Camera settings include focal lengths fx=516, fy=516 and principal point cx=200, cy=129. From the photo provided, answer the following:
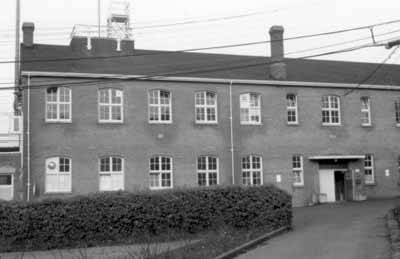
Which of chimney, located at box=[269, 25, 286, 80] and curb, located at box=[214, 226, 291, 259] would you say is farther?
chimney, located at box=[269, 25, 286, 80]

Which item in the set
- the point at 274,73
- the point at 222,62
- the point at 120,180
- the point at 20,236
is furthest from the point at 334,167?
the point at 20,236

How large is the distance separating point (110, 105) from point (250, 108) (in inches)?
324

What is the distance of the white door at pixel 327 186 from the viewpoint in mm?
31391

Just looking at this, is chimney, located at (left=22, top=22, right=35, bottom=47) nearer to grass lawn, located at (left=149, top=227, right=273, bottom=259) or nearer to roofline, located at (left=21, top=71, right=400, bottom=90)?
roofline, located at (left=21, top=71, right=400, bottom=90)

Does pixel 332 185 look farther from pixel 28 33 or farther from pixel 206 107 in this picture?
pixel 28 33

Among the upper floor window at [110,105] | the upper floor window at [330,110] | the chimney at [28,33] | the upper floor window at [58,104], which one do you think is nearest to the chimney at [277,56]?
the upper floor window at [330,110]

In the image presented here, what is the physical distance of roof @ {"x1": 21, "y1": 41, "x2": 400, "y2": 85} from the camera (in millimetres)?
28048

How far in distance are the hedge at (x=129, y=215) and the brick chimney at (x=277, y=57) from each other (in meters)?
13.2

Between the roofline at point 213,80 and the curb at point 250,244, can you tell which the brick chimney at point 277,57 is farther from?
the curb at point 250,244

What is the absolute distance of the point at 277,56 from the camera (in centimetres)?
3209

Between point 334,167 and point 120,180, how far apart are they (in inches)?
530

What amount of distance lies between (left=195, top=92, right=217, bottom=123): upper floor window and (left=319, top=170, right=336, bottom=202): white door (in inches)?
305

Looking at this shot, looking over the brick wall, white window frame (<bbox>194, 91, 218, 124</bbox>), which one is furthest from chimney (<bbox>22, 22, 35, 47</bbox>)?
white window frame (<bbox>194, 91, 218, 124</bbox>)

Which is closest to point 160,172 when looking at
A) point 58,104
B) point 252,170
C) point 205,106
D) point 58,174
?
point 205,106
